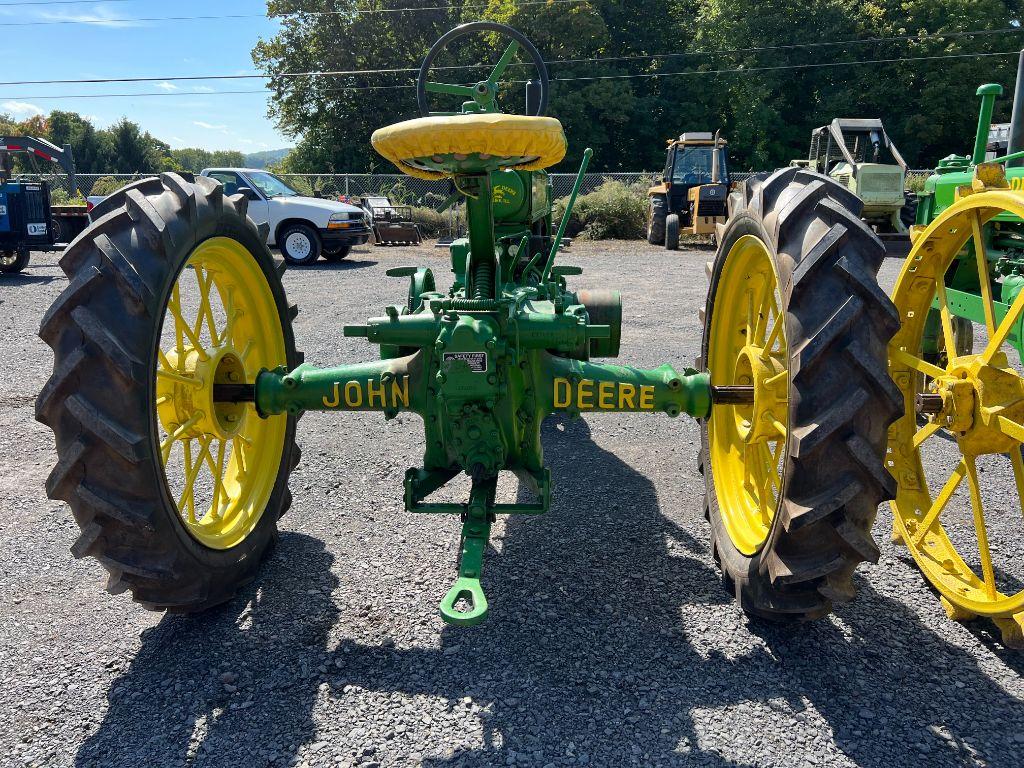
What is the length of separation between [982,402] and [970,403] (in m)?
0.05

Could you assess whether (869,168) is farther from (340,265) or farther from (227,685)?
(227,685)

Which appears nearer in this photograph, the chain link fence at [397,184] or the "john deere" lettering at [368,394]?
the "john deere" lettering at [368,394]

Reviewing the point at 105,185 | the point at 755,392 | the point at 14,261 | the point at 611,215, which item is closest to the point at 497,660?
the point at 755,392

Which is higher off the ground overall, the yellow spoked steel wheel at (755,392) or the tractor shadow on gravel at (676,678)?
the yellow spoked steel wheel at (755,392)

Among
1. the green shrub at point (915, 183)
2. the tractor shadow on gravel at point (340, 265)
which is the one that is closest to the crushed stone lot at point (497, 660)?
the tractor shadow on gravel at point (340, 265)

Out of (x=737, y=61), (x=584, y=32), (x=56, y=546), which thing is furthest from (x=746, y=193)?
(x=737, y=61)

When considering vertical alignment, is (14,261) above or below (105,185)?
below

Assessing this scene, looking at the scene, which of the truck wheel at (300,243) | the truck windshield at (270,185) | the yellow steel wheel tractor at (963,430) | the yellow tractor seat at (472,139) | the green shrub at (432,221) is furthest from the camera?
the green shrub at (432,221)

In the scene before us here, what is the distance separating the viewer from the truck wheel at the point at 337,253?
50.8 feet

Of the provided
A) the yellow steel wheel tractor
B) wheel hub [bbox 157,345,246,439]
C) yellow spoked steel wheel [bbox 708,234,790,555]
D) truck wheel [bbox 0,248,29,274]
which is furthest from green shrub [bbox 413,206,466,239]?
wheel hub [bbox 157,345,246,439]

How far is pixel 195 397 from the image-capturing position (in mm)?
3033

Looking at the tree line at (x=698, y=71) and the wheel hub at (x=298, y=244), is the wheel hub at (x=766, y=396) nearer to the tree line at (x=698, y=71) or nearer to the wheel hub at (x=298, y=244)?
the wheel hub at (x=298, y=244)

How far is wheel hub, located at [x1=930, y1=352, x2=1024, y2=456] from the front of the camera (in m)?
2.90

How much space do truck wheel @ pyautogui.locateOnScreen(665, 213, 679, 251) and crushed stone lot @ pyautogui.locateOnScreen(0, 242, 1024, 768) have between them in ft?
45.7
